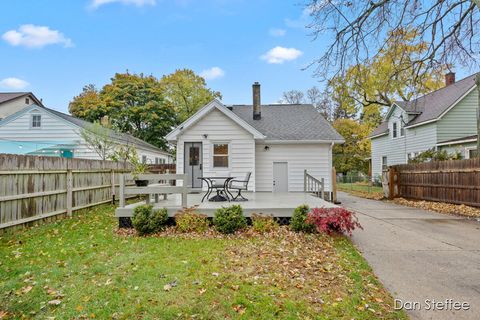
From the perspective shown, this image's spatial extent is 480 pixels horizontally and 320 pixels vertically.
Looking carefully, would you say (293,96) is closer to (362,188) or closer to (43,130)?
(362,188)

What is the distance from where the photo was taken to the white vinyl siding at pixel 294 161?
14.1 m

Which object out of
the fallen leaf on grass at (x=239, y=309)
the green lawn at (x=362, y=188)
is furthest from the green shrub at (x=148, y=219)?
the green lawn at (x=362, y=188)

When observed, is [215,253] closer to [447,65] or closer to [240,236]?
[240,236]

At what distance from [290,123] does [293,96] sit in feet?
85.5

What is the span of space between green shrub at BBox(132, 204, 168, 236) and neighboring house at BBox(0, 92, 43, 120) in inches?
1038

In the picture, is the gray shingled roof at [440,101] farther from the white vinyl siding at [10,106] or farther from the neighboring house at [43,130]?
the white vinyl siding at [10,106]

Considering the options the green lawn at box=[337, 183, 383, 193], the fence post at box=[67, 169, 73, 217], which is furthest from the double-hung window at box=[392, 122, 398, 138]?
the fence post at box=[67, 169, 73, 217]

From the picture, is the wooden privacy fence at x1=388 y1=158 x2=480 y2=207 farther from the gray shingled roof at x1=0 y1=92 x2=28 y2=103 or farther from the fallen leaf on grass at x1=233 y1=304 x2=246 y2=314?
the gray shingled roof at x1=0 y1=92 x2=28 y2=103

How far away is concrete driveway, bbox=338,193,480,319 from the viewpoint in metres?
3.83

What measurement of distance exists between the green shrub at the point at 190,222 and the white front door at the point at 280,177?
7.39m

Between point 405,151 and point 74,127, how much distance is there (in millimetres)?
22685

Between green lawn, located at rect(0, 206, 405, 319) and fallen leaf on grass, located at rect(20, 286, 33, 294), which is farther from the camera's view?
fallen leaf on grass, located at rect(20, 286, 33, 294)

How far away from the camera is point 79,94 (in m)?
39.0

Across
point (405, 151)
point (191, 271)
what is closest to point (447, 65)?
point (191, 271)
